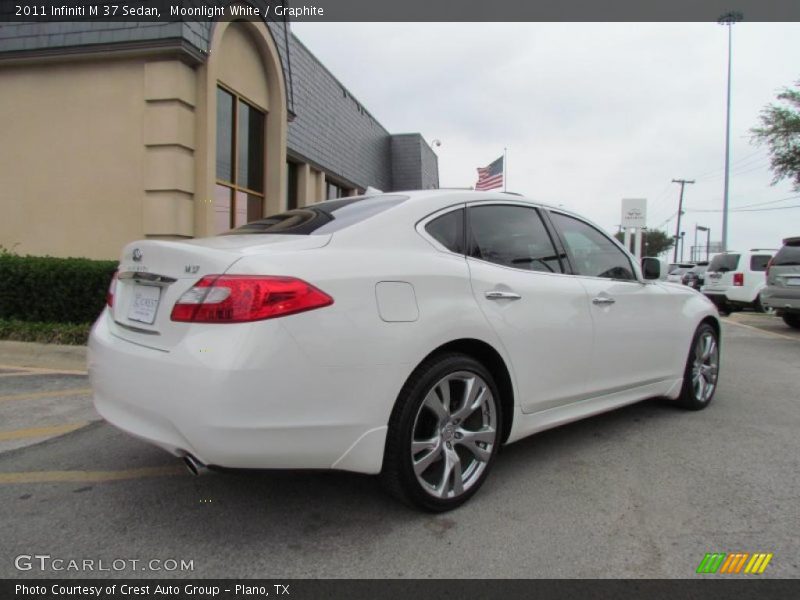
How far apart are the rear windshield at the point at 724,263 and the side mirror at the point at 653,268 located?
41.0 feet

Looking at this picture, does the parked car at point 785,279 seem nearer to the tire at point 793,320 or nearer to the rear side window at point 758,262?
the tire at point 793,320

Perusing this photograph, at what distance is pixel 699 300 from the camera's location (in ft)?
16.1

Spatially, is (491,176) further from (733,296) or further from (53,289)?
(53,289)

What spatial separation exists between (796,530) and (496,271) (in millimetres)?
1870

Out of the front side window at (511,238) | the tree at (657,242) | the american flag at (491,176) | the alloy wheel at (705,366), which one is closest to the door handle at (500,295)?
the front side window at (511,238)

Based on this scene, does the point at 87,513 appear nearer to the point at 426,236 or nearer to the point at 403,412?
the point at 403,412

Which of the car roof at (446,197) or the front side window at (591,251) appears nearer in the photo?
the car roof at (446,197)

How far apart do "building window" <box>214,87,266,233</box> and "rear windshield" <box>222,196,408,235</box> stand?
5962 mm

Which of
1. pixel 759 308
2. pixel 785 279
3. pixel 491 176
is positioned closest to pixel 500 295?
pixel 785 279

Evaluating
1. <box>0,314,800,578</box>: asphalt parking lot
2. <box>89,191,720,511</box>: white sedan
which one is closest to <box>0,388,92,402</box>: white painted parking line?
<box>0,314,800,578</box>: asphalt parking lot

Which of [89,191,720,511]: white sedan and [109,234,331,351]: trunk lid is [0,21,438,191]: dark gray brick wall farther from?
[89,191,720,511]: white sedan

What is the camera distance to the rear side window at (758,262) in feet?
47.8

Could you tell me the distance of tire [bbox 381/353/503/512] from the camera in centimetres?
259

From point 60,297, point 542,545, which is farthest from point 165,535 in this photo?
point 60,297
